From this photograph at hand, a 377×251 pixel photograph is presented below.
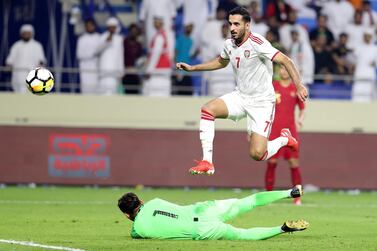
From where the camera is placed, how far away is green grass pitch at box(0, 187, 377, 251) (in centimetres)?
1269

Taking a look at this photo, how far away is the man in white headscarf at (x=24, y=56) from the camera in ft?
79.8

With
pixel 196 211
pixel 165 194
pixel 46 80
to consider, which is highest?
pixel 46 80

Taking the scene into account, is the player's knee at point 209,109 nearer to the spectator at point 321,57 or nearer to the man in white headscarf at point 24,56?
the man in white headscarf at point 24,56

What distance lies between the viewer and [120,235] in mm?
13875

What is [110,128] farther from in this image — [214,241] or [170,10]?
[214,241]

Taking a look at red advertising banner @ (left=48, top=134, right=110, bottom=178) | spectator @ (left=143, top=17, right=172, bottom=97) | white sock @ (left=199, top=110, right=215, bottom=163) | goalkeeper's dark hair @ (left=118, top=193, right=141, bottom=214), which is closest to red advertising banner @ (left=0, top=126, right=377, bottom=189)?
red advertising banner @ (left=48, top=134, right=110, bottom=178)

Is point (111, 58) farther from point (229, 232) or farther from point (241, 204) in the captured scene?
point (229, 232)

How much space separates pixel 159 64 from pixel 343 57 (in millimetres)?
4389

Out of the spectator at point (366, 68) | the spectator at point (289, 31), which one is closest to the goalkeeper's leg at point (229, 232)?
the spectator at point (289, 31)

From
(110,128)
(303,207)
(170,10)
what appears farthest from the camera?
(170,10)

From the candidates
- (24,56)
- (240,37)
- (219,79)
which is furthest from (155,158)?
(240,37)

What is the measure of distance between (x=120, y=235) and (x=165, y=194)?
322 inches

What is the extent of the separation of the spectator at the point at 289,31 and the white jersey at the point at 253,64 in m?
9.83

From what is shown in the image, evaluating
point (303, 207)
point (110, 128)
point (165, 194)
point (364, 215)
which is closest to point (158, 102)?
point (110, 128)
